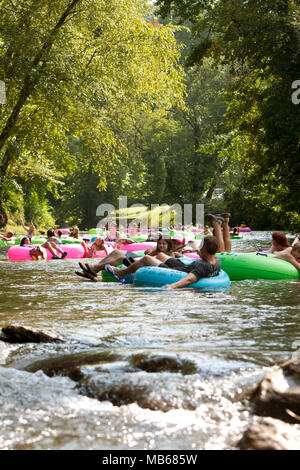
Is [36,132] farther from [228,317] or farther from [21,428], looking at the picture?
[21,428]

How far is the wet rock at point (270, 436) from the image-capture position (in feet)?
9.03

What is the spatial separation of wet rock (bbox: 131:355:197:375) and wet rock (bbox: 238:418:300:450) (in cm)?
85

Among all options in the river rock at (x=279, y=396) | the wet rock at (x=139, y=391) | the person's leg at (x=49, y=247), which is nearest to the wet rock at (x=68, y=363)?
the wet rock at (x=139, y=391)

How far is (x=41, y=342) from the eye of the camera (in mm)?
4727

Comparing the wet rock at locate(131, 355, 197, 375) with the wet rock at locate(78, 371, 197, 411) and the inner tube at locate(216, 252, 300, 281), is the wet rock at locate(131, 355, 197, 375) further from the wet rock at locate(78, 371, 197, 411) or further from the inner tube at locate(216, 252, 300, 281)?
the inner tube at locate(216, 252, 300, 281)

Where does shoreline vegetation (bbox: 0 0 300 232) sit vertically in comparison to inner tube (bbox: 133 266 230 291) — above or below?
above

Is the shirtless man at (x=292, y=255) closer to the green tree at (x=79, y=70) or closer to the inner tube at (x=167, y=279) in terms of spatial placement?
the inner tube at (x=167, y=279)

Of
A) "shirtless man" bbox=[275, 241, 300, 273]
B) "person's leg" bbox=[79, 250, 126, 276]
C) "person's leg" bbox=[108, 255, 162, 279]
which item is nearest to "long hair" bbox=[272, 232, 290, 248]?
"shirtless man" bbox=[275, 241, 300, 273]

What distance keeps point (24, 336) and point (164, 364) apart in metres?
1.50

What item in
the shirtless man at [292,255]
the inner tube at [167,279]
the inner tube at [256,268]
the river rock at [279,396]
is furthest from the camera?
the shirtless man at [292,255]

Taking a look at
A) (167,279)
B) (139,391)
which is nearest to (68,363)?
(139,391)

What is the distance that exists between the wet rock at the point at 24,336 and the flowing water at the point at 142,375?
10 cm

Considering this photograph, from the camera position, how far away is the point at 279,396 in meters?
3.24

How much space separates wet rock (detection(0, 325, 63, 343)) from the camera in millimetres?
4738
